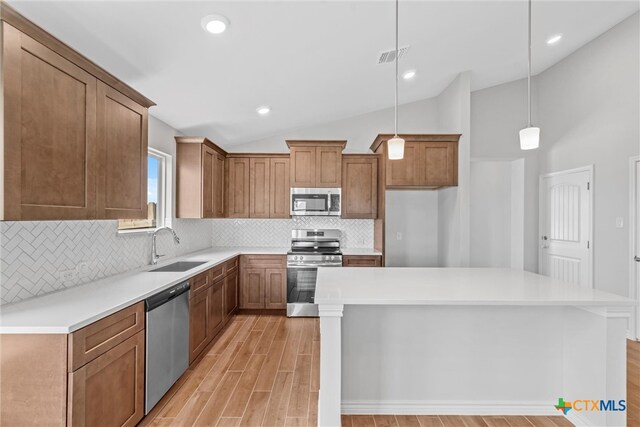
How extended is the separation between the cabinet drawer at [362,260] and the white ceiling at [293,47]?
211 centimetres

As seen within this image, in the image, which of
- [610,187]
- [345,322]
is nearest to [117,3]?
[345,322]

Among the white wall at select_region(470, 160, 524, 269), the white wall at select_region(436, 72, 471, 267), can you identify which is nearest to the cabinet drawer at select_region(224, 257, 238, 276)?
the white wall at select_region(436, 72, 471, 267)

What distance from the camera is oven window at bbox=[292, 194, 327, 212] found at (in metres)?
4.52

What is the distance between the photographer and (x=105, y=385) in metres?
1.70

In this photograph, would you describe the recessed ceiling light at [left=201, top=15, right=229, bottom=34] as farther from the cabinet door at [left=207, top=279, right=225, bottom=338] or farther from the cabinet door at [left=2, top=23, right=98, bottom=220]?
the cabinet door at [left=207, top=279, right=225, bottom=338]

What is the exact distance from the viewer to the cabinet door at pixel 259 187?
15.5 feet

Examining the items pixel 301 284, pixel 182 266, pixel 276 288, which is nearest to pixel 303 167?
pixel 301 284

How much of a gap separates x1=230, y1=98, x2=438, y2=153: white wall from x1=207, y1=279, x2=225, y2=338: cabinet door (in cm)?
241

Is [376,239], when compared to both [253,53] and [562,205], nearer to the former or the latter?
[562,205]

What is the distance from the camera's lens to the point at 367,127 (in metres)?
5.11

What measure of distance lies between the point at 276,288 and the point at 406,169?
95.1 inches

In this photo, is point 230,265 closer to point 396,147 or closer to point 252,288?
point 252,288

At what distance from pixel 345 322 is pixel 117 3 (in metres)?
2.39

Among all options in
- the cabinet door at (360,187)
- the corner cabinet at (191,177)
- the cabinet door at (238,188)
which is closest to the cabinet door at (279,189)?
the cabinet door at (238,188)
